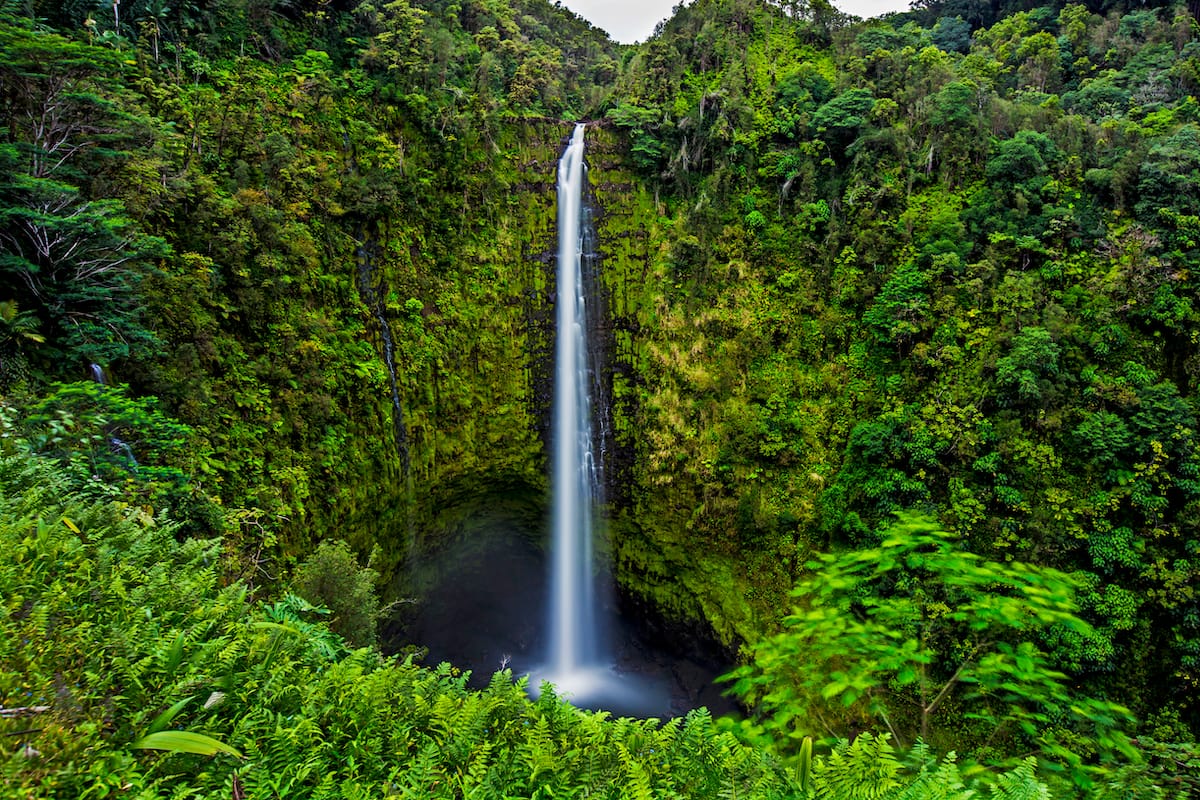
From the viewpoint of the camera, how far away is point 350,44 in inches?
562

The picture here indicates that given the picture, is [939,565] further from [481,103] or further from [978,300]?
[481,103]

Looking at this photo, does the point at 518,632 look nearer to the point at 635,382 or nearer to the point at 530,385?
the point at 530,385

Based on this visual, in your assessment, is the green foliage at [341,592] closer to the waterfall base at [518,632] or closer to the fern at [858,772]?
the waterfall base at [518,632]

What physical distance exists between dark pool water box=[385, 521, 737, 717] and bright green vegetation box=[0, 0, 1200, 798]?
1.23 meters

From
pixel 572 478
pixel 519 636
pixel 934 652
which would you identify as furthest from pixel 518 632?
pixel 934 652

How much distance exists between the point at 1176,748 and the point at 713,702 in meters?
12.2

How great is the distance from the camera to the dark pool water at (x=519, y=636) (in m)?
13.3

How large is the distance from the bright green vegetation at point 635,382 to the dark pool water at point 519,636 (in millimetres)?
1234

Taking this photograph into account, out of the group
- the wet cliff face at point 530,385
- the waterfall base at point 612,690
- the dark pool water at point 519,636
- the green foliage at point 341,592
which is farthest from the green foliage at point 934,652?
the waterfall base at point 612,690

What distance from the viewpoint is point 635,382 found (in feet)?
51.6

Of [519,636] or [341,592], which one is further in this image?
[519,636]

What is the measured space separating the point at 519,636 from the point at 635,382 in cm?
825

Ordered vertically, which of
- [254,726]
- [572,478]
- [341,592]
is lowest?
[572,478]

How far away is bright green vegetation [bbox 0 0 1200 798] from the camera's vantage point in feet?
8.02
